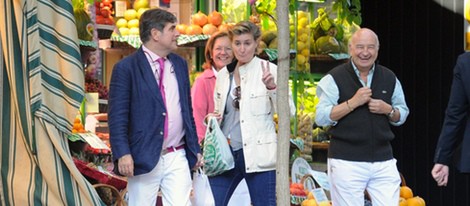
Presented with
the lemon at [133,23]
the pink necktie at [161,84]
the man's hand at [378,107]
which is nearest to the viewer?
the pink necktie at [161,84]

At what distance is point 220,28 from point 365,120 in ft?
10.8

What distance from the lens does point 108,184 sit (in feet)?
28.7

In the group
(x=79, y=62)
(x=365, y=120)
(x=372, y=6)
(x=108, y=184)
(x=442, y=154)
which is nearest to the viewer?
(x=79, y=62)

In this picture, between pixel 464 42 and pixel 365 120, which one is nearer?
pixel 365 120

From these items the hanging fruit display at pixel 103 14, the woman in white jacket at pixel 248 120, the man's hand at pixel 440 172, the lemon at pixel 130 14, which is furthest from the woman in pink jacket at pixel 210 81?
the man's hand at pixel 440 172

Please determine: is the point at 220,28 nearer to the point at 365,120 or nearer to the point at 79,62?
the point at 365,120

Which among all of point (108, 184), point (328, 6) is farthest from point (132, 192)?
point (328, 6)

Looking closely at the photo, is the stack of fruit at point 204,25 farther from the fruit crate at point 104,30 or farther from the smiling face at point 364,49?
the smiling face at point 364,49

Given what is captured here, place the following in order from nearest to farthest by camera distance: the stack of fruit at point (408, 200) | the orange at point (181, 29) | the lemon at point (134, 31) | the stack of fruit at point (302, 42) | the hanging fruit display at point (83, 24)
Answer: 1. the stack of fruit at point (408, 200)
2. the hanging fruit display at point (83, 24)
3. the orange at point (181, 29)
4. the stack of fruit at point (302, 42)
5. the lemon at point (134, 31)

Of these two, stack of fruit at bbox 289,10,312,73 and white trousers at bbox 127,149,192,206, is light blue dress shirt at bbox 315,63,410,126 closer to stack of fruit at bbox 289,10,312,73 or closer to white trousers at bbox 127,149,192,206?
white trousers at bbox 127,149,192,206

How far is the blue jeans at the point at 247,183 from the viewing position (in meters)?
7.91

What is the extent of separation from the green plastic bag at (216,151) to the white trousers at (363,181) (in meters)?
0.74

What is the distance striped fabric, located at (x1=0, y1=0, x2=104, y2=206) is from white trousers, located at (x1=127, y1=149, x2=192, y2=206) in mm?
1041

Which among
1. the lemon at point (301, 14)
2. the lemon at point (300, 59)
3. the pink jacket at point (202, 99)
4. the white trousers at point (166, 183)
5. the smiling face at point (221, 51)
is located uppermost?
the lemon at point (301, 14)
